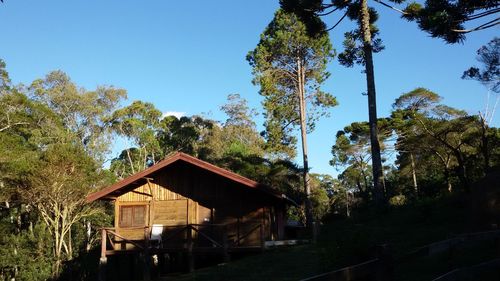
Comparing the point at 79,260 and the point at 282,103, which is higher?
the point at 282,103

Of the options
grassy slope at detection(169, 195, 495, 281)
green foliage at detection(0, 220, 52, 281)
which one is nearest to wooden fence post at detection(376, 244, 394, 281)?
grassy slope at detection(169, 195, 495, 281)

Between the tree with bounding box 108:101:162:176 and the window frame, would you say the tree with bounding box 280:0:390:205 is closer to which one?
the window frame

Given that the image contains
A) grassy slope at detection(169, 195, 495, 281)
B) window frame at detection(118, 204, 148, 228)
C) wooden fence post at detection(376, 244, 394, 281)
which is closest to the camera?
wooden fence post at detection(376, 244, 394, 281)

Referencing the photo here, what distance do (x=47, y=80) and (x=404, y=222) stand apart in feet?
118

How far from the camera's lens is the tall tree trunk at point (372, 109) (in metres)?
19.0

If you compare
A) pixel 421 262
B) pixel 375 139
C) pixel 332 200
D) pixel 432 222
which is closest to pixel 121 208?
pixel 375 139

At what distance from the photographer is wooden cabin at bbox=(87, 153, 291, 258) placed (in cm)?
1886

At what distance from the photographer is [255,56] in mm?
30688

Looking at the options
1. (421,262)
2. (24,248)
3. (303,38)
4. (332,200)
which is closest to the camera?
(421,262)

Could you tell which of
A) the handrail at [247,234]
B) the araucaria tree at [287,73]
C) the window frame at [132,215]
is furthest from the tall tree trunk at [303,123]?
the window frame at [132,215]

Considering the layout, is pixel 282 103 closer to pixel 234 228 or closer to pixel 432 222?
pixel 234 228

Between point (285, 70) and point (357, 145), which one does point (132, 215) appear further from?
point (357, 145)

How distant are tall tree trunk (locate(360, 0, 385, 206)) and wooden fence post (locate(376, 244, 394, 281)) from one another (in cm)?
1423

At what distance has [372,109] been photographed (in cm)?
1988
